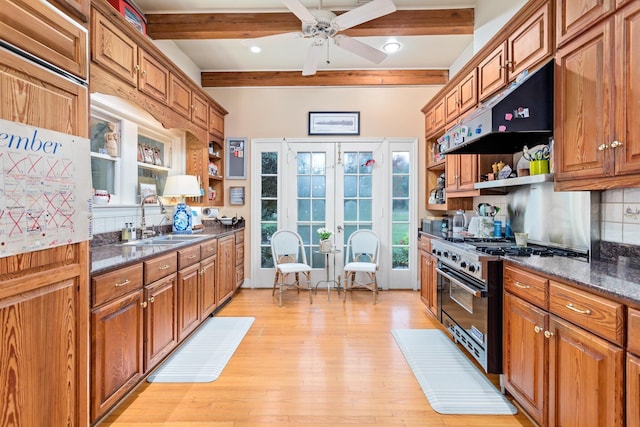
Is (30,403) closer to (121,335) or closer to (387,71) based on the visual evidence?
(121,335)

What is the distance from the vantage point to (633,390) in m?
1.13

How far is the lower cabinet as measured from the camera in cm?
122

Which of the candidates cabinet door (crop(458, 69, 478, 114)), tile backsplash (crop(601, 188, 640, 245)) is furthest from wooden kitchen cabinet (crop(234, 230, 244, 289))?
tile backsplash (crop(601, 188, 640, 245))

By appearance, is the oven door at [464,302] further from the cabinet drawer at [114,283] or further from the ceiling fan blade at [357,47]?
the cabinet drawer at [114,283]

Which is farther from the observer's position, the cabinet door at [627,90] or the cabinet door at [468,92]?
the cabinet door at [468,92]

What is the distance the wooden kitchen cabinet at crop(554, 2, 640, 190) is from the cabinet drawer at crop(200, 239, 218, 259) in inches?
113

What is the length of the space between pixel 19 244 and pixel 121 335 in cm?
91

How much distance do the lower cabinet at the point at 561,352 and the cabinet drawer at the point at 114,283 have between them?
2.29 meters

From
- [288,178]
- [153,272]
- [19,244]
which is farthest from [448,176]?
[19,244]

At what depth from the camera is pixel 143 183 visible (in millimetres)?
3291

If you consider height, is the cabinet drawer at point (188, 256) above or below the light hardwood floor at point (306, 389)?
above

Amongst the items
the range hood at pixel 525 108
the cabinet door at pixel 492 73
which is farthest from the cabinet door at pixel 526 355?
the cabinet door at pixel 492 73

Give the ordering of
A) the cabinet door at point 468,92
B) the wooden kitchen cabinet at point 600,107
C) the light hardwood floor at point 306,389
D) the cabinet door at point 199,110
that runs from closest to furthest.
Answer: the wooden kitchen cabinet at point 600,107, the light hardwood floor at point 306,389, the cabinet door at point 468,92, the cabinet door at point 199,110

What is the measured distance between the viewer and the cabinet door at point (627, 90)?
1.40 m
